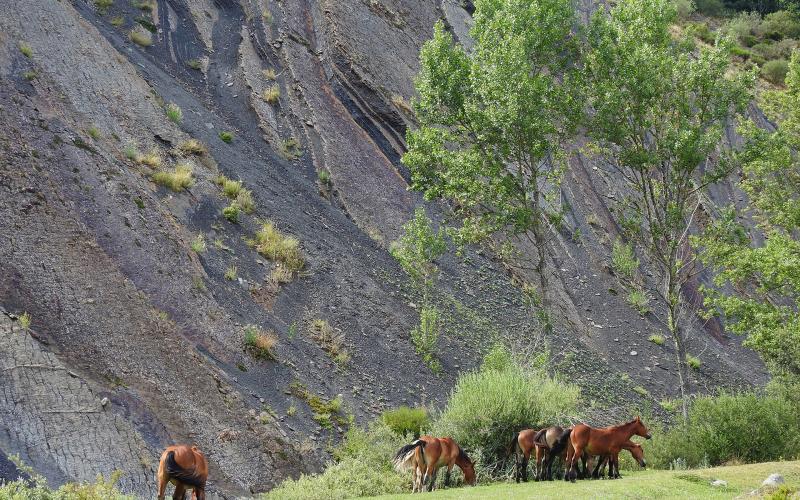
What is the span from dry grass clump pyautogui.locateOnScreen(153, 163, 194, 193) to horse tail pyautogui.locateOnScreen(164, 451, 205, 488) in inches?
519

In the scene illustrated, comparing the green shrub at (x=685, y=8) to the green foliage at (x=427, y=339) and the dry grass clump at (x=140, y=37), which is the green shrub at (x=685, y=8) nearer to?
the dry grass clump at (x=140, y=37)

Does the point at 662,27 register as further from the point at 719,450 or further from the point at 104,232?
the point at 104,232

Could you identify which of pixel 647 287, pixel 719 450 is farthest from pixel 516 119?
pixel 647 287

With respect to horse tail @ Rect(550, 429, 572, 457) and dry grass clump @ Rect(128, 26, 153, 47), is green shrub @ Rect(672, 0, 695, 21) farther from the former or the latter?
horse tail @ Rect(550, 429, 572, 457)

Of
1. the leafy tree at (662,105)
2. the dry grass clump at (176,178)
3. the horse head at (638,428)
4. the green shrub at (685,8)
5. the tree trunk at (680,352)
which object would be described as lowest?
the dry grass clump at (176,178)

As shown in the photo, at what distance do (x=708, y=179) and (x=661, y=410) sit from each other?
9.49m

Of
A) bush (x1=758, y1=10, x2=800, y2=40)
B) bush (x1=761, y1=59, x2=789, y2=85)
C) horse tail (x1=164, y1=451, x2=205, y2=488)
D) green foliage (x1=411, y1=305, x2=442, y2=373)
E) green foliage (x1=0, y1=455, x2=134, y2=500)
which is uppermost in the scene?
bush (x1=758, y1=10, x2=800, y2=40)

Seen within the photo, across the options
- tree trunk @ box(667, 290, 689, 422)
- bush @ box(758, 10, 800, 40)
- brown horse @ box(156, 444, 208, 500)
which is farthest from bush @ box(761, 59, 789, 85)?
brown horse @ box(156, 444, 208, 500)

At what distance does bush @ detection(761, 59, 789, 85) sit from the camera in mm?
62188

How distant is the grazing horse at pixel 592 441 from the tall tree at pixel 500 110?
9.26m

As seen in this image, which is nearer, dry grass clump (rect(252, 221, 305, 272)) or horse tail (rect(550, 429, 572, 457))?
horse tail (rect(550, 429, 572, 457))

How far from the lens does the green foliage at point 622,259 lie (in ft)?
104

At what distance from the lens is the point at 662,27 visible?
22203 mm

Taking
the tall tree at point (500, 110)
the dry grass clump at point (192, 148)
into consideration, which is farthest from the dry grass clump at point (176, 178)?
the tall tree at point (500, 110)
